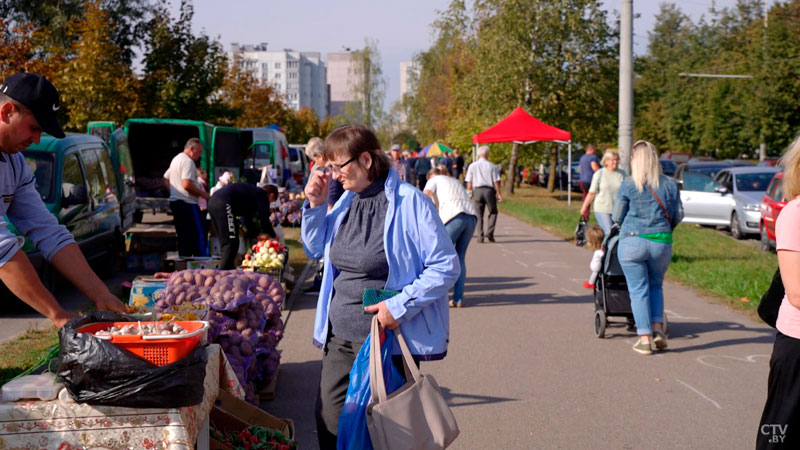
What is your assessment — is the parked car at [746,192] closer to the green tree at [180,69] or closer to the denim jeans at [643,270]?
the denim jeans at [643,270]

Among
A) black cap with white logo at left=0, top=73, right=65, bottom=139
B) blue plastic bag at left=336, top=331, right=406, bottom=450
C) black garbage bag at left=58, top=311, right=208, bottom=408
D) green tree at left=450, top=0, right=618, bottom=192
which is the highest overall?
green tree at left=450, top=0, right=618, bottom=192

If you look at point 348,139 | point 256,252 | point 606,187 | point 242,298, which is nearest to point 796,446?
point 348,139

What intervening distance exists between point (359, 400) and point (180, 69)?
2872 cm

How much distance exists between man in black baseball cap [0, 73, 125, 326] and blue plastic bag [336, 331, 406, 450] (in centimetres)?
116

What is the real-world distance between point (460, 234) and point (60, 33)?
87.1ft

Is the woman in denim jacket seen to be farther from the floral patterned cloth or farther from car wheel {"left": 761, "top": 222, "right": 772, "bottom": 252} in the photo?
car wheel {"left": 761, "top": 222, "right": 772, "bottom": 252}

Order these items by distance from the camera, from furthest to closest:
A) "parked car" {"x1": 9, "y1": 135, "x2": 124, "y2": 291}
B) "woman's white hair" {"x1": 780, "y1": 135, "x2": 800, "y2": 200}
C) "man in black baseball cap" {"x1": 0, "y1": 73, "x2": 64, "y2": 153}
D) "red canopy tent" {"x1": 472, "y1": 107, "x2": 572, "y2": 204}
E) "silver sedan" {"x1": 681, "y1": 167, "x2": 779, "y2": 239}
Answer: "red canopy tent" {"x1": 472, "y1": 107, "x2": 572, "y2": 204}, "silver sedan" {"x1": 681, "y1": 167, "x2": 779, "y2": 239}, "parked car" {"x1": 9, "y1": 135, "x2": 124, "y2": 291}, "woman's white hair" {"x1": 780, "y1": 135, "x2": 800, "y2": 200}, "man in black baseball cap" {"x1": 0, "y1": 73, "x2": 64, "y2": 153}

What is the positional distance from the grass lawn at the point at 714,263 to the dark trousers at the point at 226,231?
6.25 meters

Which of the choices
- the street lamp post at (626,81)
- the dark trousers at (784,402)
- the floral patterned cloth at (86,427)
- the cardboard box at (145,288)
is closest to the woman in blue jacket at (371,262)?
the floral patterned cloth at (86,427)

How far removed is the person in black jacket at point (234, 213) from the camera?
10312 mm

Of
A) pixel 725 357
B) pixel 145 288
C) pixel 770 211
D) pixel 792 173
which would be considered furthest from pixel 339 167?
pixel 770 211

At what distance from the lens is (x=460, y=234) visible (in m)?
10.4

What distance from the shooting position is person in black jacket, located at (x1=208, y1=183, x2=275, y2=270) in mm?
10312

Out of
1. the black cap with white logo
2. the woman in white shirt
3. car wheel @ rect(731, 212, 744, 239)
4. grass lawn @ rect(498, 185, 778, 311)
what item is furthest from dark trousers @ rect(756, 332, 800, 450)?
car wheel @ rect(731, 212, 744, 239)
